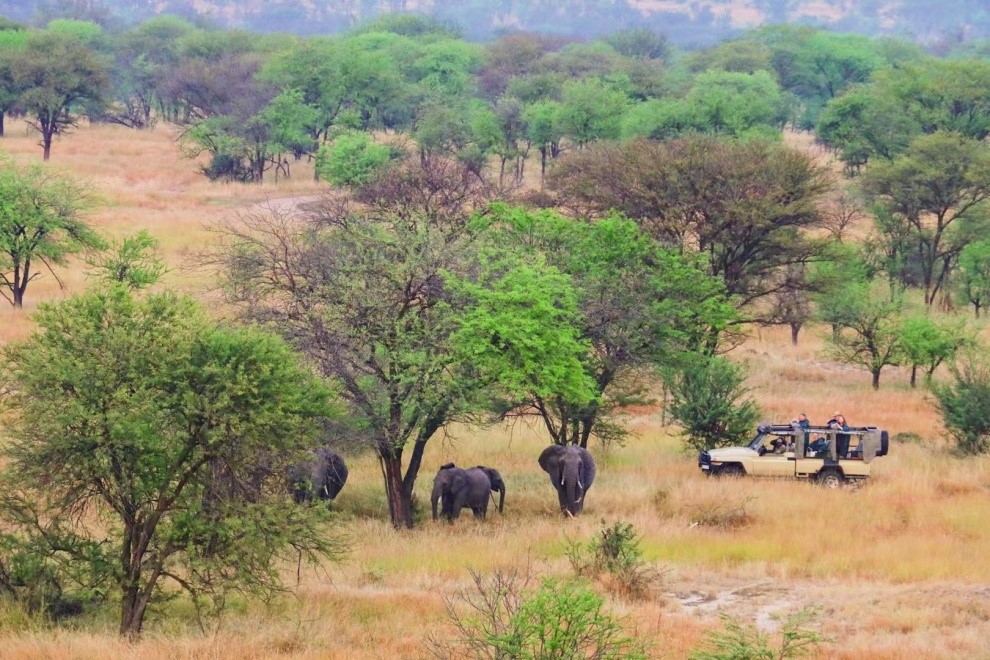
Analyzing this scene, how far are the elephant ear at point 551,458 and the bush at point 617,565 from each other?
4396 millimetres

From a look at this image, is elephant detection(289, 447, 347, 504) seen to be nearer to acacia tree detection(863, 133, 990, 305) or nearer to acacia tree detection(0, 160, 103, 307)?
acacia tree detection(0, 160, 103, 307)

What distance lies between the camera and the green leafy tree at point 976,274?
53.0 metres

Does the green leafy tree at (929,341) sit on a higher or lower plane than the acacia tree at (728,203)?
lower

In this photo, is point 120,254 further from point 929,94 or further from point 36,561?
point 929,94

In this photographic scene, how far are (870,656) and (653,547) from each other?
667 centimetres

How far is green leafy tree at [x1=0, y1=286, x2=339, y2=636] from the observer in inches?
654

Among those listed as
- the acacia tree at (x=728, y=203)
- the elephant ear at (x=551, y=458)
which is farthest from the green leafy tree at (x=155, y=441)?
the acacia tree at (x=728, y=203)

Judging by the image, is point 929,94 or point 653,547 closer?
point 653,547

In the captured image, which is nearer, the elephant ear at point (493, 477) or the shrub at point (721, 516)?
the shrub at point (721, 516)

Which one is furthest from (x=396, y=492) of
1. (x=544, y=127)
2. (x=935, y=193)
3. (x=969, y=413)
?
(x=544, y=127)

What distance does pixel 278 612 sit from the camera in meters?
18.2

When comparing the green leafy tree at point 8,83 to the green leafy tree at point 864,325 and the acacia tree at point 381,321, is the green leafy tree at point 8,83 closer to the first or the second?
the green leafy tree at point 864,325

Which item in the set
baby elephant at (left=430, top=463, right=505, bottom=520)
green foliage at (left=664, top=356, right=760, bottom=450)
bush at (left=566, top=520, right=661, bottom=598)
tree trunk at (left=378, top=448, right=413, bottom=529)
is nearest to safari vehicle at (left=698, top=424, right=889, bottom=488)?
green foliage at (left=664, top=356, right=760, bottom=450)

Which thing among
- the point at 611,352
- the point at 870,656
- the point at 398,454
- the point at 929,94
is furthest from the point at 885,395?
the point at 929,94
